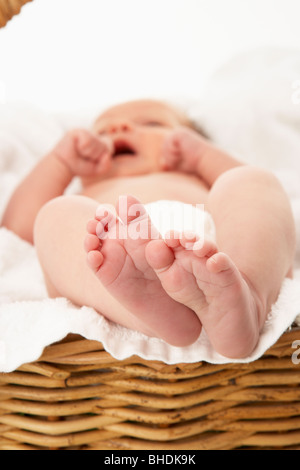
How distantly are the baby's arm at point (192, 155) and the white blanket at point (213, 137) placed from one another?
194 mm

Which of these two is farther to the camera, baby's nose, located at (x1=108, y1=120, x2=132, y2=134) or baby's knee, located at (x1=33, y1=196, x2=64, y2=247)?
baby's nose, located at (x1=108, y1=120, x2=132, y2=134)

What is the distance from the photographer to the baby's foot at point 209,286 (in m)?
0.56

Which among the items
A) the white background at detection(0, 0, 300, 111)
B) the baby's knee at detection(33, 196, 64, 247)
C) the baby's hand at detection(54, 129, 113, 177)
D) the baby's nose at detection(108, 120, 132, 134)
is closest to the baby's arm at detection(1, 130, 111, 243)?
the baby's hand at detection(54, 129, 113, 177)

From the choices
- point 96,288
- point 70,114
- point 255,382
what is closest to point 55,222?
point 96,288

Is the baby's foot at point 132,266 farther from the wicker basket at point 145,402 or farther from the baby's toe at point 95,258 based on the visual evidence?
the wicker basket at point 145,402

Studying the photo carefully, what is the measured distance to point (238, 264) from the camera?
69 centimetres

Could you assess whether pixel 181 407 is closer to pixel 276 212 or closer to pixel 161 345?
pixel 161 345

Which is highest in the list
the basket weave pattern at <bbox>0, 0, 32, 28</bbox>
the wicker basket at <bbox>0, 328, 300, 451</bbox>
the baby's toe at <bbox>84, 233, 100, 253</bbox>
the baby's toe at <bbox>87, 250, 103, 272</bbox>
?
the basket weave pattern at <bbox>0, 0, 32, 28</bbox>

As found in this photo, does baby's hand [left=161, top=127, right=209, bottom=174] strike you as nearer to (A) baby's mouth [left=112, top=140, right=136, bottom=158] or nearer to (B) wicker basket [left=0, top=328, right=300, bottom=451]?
(A) baby's mouth [left=112, top=140, right=136, bottom=158]

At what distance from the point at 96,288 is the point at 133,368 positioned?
0.12 m

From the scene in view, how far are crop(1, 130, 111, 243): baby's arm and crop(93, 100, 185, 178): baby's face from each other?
63 millimetres

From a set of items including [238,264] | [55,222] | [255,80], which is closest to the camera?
[238,264]

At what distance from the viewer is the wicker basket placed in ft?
2.39

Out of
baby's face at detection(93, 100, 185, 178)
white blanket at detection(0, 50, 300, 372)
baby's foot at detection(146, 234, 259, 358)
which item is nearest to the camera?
baby's foot at detection(146, 234, 259, 358)
